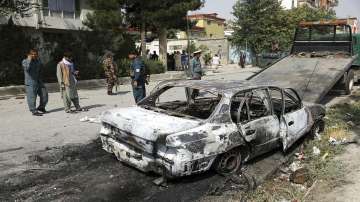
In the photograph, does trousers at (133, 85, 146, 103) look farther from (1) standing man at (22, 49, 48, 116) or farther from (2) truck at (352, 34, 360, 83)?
(2) truck at (352, 34, 360, 83)

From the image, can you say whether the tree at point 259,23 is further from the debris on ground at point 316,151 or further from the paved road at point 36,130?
the debris on ground at point 316,151

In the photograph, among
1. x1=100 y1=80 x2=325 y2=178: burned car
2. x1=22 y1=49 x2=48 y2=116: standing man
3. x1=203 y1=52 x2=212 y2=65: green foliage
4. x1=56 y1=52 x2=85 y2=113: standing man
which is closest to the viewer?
x1=100 y1=80 x2=325 y2=178: burned car

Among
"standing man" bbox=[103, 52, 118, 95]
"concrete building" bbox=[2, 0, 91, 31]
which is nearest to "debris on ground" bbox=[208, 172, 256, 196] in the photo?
"standing man" bbox=[103, 52, 118, 95]

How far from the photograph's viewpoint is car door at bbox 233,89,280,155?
20.7 ft

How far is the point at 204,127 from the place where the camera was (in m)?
5.81

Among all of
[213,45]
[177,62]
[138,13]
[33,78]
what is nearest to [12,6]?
[33,78]

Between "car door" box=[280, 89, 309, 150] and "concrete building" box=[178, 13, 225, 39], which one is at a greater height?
"concrete building" box=[178, 13, 225, 39]

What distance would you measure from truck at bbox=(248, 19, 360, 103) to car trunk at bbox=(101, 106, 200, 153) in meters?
5.88

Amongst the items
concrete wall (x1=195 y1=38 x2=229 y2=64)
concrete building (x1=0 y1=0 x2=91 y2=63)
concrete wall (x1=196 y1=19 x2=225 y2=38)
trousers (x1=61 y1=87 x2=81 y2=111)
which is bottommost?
trousers (x1=61 y1=87 x2=81 y2=111)

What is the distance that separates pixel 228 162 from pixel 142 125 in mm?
1312

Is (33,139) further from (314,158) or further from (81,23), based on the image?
(81,23)

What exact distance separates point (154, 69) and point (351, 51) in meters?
12.5

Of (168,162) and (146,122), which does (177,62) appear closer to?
(146,122)

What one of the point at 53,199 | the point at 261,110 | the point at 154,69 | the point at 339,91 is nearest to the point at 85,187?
the point at 53,199
